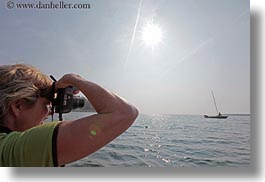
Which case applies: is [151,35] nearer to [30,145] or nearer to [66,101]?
[66,101]

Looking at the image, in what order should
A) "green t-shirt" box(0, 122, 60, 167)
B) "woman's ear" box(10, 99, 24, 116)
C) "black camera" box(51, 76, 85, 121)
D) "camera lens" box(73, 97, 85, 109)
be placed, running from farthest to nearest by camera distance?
Answer: "camera lens" box(73, 97, 85, 109) → "black camera" box(51, 76, 85, 121) → "woman's ear" box(10, 99, 24, 116) → "green t-shirt" box(0, 122, 60, 167)

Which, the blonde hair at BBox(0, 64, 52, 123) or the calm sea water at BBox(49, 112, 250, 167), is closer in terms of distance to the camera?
the blonde hair at BBox(0, 64, 52, 123)

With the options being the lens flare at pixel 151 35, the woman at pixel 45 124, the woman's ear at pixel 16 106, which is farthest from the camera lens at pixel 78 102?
the lens flare at pixel 151 35

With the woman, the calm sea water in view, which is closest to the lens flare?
the calm sea water

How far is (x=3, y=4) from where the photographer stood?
63.7 inches

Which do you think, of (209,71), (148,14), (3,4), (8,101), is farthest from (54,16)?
(8,101)

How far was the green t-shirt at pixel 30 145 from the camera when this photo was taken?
72 centimetres

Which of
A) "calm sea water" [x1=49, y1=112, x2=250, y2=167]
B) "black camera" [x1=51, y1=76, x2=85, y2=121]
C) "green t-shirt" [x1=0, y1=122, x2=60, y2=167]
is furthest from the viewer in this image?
"calm sea water" [x1=49, y1=112, x2=250, y2=167]

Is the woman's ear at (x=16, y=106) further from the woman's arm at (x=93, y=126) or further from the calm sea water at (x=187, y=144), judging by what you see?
the calm sea water at (x=187, y=144)

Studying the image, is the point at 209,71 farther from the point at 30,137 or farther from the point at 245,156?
the point at 30,137

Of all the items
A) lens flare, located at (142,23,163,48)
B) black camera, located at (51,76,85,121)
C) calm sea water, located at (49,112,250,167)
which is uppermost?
lens flare, located at (142,23,163,48)

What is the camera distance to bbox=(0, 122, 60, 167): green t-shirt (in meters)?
0.72

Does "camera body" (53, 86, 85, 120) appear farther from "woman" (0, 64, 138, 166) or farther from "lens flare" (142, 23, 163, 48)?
"lens flare" (142, 23, 163, 48)

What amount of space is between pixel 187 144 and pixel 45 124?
3.32 feet
